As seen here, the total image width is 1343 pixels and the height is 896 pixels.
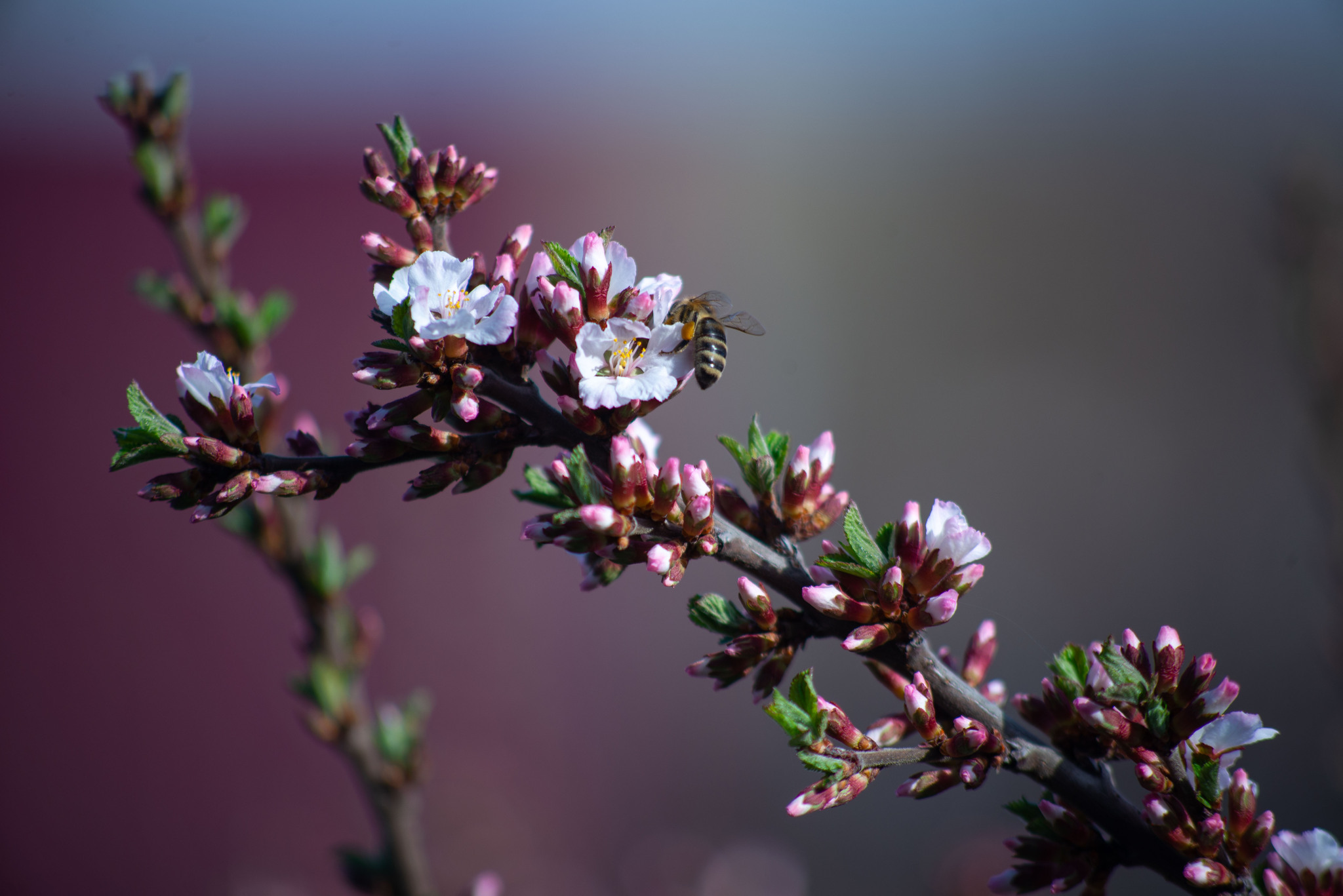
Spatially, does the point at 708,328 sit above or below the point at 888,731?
above

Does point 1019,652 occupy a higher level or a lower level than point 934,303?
lower

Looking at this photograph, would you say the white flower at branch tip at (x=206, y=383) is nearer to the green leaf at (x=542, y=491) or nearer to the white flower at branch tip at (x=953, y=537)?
the green leaf at (x=542, y=491)

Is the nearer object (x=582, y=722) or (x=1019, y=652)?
(x=582, y=722)

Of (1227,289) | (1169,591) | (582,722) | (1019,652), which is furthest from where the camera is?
(1227,289)

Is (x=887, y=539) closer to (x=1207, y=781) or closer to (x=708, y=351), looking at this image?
(x=1207, y=781)

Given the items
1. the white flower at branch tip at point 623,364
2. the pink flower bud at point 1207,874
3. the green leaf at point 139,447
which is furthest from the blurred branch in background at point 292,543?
the pink flower bud at point 1207,874

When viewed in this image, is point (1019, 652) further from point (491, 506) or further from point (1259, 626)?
point (491, 506)

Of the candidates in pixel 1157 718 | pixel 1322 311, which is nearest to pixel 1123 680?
pixel 1157 718

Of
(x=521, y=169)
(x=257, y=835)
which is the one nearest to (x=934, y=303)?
(x=521, y=169)
